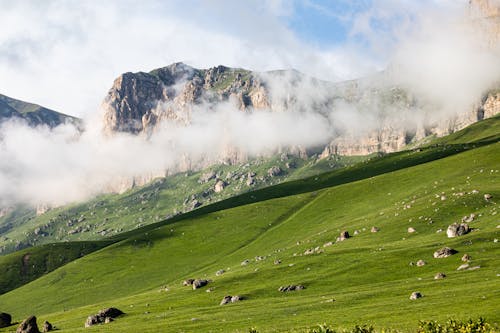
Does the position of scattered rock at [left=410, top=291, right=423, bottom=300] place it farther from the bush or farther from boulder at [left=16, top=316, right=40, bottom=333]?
boulder at [left=16, top=316, right=40, bottom=333]

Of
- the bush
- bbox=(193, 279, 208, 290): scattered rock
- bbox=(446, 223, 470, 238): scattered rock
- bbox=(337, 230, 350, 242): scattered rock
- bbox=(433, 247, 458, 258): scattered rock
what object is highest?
the bush

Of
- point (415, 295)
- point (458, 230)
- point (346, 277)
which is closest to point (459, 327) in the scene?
point (415, 295)

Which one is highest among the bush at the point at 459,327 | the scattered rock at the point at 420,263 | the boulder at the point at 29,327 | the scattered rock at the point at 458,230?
the bush at the point at 459,327

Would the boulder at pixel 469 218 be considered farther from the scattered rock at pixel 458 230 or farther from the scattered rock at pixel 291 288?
the scattered rock at pixel 291 288

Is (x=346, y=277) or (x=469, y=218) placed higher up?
(x=469, y=218)

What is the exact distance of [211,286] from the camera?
4289 inches

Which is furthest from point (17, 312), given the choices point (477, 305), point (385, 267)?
point (477, 305)

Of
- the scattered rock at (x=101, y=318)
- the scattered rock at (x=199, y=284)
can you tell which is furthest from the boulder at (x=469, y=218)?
the scattered rock at (x=101, y=318)

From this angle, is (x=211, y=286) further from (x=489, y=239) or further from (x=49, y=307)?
(x=49, y=307)

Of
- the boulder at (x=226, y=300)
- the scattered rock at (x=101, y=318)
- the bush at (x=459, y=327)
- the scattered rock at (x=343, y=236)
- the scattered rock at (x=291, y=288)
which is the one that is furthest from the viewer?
the scattered rock at (x=343, y=236)

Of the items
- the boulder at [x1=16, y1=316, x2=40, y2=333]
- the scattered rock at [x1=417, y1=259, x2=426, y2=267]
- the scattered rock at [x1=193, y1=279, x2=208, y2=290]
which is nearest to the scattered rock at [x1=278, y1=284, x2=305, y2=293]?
the scattered rock at [x1=417, y1=259, x2=426, y2=267]

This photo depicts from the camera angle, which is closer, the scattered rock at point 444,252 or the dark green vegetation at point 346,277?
the dark green vegetation at point 346,277

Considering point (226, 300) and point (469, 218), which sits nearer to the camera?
point (226, 300)

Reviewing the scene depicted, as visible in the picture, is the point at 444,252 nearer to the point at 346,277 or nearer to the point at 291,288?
the point at 346,277
